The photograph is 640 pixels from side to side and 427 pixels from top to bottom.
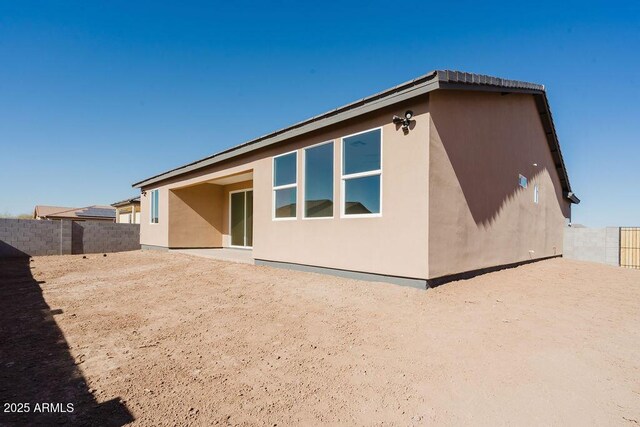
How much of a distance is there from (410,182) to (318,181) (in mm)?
2492

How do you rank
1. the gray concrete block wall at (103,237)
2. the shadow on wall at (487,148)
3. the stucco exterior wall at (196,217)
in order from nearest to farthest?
the shadow on wall at (487,148)
the stucco exterior wall at (196,217)
the gray concrete block wall at (103,237)

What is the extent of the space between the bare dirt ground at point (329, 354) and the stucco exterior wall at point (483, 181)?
0.96 meters

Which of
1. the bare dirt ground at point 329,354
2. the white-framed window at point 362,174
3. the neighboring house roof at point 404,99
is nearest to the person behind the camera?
the bare dirt ground at point 329,354

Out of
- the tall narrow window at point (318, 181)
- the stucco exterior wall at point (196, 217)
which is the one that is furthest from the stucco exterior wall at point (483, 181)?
the stucco exterior wall at point (196, 217)

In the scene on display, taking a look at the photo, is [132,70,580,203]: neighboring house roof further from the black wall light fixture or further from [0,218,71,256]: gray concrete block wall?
[0,218,71,256]: gray concrete block wall

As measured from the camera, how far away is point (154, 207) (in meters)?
15.0

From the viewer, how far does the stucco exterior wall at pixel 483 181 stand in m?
5.61

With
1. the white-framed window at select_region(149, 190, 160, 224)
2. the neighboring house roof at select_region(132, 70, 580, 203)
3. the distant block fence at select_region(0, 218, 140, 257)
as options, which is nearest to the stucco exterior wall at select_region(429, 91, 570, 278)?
the neighboring house roof at select_region(132, 70, 580, 203)

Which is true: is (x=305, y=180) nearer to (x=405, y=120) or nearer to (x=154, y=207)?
(x=405, y=120)

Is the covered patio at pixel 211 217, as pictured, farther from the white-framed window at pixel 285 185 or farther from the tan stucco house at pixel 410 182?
the white-framed window at pixel 285 185

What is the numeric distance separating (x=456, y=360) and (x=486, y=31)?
37.2 ft

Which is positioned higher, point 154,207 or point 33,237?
point 154,207

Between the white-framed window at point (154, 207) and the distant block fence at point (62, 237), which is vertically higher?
the white-framed window at point (154, 207)

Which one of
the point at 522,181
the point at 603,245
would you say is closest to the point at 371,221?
the point at 522,181
